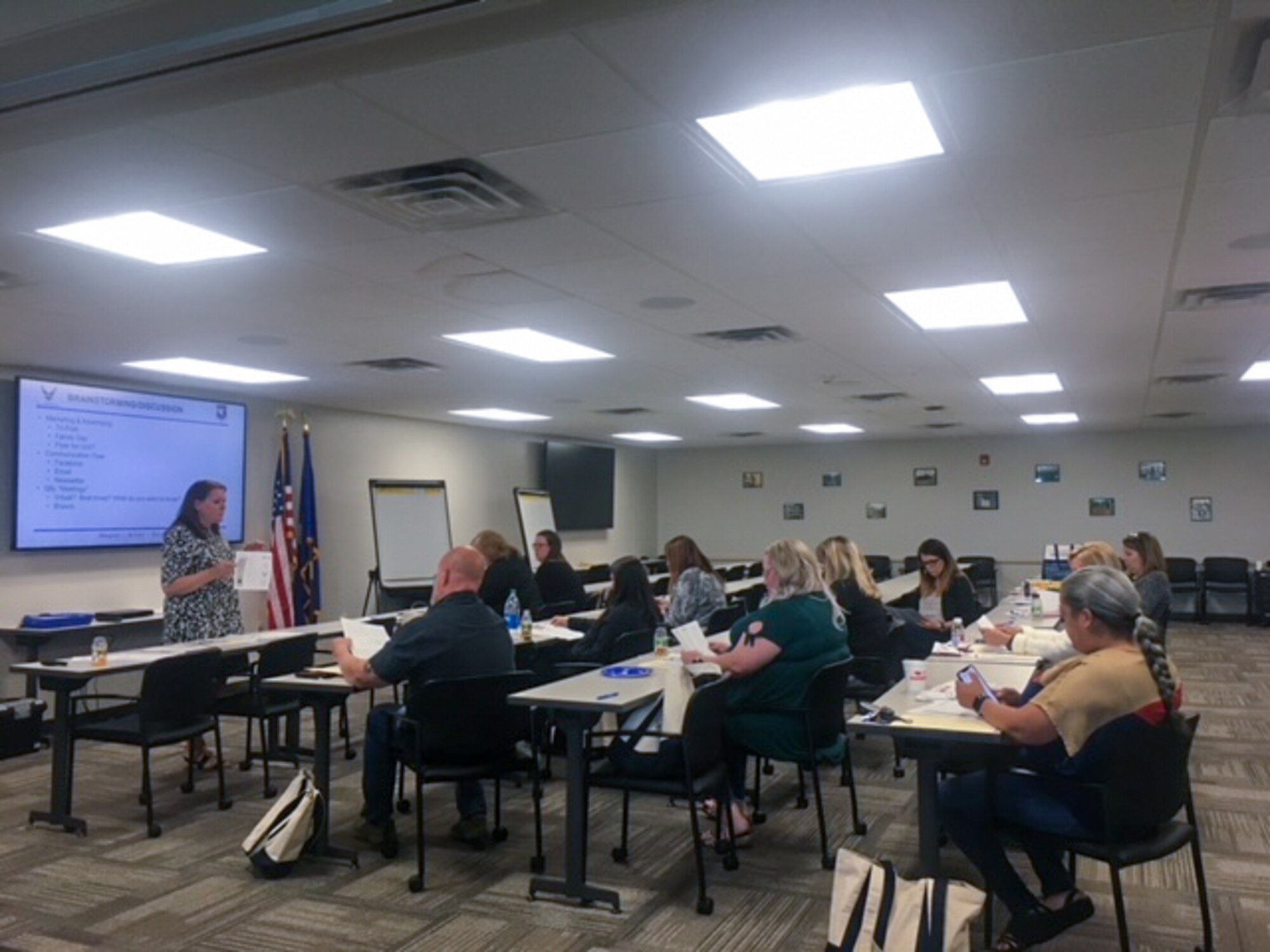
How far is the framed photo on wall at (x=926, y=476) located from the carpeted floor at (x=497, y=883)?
8854 mm

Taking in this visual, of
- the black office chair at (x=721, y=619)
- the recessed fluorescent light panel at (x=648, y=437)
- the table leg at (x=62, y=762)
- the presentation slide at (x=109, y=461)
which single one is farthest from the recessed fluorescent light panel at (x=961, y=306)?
the recessed fluorescent light panel at (x=648, y=437)

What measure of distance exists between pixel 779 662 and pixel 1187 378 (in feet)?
19.0

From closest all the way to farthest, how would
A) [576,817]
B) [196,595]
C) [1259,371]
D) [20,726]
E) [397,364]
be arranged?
[576,817], [196,595], [20,726], [397,364], [1259,371]

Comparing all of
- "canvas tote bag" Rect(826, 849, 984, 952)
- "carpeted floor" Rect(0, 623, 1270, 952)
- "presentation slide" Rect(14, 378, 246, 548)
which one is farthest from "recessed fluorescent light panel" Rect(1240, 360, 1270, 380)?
"presentation slide" Rect(14, 378, 246, 548)

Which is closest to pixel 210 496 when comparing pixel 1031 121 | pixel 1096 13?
pixel 1031 121

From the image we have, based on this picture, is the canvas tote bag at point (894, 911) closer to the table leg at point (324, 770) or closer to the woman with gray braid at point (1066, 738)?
the woman with gray braid at point (1066, 738)

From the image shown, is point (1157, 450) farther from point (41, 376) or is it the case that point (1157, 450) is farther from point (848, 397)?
point (41, 376)

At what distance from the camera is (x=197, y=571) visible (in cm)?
Result: 536

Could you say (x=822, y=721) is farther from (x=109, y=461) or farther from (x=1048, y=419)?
(x=1048, y=419)

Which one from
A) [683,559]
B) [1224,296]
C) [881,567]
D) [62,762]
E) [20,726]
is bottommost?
[20,726]

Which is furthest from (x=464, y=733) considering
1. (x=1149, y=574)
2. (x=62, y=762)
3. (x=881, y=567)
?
(x=881, y=567)

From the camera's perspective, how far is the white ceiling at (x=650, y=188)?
2.17 meters

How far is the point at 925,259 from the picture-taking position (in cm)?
430

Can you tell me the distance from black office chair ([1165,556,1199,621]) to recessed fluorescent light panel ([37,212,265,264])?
38.2 feet
